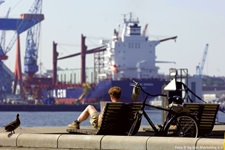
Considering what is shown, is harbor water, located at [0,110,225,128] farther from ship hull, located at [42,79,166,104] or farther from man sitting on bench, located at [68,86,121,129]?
man sitting on bench, located at [68,86,121,129]

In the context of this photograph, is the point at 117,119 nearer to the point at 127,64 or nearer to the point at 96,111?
the point at 96,111

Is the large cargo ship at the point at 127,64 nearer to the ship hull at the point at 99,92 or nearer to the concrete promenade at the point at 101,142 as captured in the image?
the ship hull at the point at 99,92

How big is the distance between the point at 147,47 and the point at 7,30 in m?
24.7

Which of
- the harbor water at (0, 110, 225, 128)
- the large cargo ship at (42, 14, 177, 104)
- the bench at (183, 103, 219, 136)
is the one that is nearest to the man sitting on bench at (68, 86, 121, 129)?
the bench at (183, 103, 219, 136)

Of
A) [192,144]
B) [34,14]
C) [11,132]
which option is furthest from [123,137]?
[34,14]

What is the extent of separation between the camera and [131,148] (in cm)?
999

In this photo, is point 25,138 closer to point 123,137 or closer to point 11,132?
point 11,132

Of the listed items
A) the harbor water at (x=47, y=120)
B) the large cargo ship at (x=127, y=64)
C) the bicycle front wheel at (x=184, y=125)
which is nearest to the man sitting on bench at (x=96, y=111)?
the bicycle front wheel at (x=184, y=125)

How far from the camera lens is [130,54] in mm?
111875

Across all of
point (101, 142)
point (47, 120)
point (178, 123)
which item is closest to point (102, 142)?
point (101, 142)

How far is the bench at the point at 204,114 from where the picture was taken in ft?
36.5

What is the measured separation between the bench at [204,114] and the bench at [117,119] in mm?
723

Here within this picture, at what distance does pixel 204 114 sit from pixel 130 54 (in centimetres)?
10074

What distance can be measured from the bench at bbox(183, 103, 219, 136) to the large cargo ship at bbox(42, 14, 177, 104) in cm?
9369
